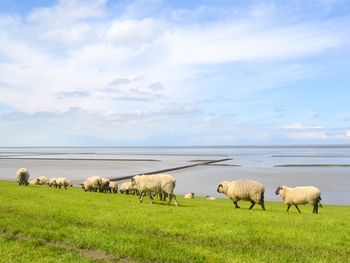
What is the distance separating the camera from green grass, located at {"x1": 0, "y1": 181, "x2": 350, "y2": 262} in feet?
38.1

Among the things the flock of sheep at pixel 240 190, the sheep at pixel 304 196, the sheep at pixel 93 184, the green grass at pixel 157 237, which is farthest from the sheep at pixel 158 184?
the sheep at pixel 93 184

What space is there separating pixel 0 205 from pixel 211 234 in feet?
40.5

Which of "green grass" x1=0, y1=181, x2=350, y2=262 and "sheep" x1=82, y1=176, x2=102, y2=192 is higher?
"green grass" x1=0, y1=181, x2=350, y2=262

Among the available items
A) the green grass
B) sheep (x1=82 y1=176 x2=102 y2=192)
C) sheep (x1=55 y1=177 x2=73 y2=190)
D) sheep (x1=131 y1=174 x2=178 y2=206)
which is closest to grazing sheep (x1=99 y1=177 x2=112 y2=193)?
sheep (x1=82 y1=176 x2=102 y2=192)

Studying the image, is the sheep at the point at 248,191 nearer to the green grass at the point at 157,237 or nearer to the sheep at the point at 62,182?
the green grass at the point at 157,237

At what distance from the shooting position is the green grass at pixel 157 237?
38.1 feet

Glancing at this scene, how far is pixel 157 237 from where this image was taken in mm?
14484

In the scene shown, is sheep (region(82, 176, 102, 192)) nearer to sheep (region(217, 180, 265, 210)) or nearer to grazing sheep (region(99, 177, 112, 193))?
grazing sheep (region(99, 177, 112, 193))

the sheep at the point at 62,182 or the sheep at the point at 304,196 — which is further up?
the sheep at the point at 304,196

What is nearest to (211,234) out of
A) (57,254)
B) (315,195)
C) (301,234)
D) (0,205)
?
(301,234)

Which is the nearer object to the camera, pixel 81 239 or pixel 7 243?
pixel 7 243

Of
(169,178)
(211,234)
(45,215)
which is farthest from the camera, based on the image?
(169,178)

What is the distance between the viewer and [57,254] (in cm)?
1155

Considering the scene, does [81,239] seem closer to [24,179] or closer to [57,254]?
[57,254]
